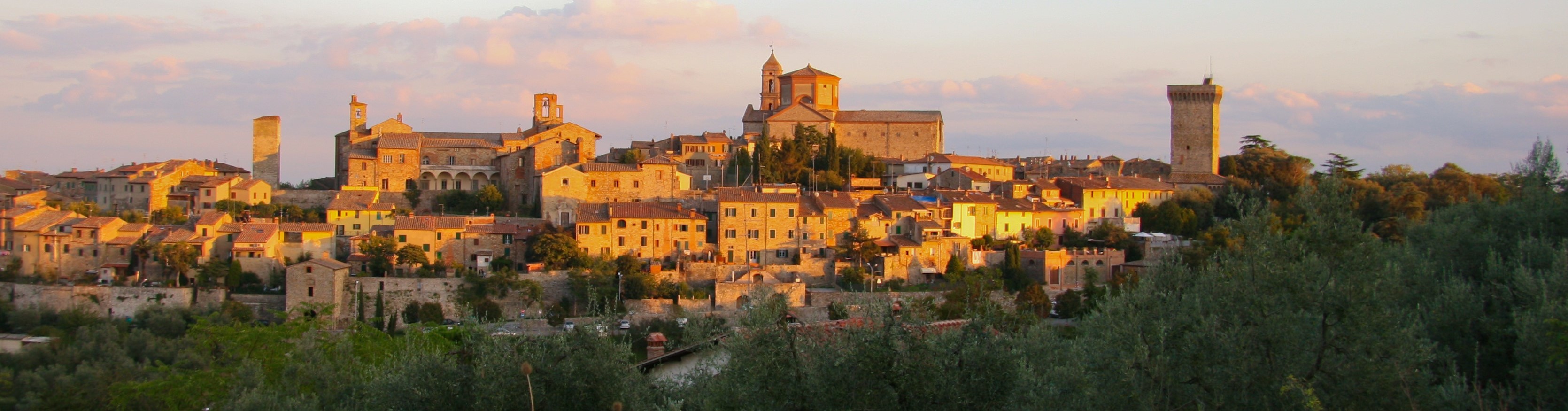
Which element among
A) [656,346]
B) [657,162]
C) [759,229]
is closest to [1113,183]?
[759,229]

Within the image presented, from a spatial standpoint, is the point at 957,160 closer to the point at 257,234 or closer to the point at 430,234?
the point at 430,234

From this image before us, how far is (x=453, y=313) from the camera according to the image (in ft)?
109

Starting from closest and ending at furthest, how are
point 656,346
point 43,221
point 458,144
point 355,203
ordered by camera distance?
point 656,346
point 43,221
point 355,203
point 458,144

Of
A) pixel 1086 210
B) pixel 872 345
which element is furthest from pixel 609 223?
pixel 872 345

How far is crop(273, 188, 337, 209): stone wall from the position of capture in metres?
42.7

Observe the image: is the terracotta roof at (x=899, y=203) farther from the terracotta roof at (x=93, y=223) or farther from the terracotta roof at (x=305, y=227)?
the terracotta roof at (x=93, y=223)

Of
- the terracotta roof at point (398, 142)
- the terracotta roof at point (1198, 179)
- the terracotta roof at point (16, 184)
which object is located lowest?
the terracotta roof at point (16, 184)

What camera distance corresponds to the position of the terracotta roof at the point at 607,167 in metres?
40.0

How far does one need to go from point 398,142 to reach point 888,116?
22.3 meters

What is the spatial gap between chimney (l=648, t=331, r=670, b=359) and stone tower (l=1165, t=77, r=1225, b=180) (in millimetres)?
35978

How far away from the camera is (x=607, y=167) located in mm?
40031

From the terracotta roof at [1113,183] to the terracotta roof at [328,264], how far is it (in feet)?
82.3

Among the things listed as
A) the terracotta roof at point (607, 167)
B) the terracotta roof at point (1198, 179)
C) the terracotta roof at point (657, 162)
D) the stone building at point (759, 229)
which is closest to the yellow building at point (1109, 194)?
the terracotta roof at point (1198, 179)

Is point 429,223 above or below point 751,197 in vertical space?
below
